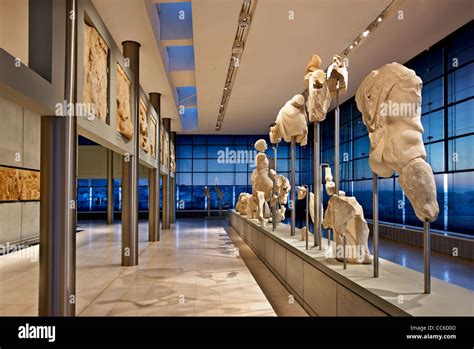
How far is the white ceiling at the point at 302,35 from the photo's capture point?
820 cm

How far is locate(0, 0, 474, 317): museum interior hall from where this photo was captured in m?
3.53

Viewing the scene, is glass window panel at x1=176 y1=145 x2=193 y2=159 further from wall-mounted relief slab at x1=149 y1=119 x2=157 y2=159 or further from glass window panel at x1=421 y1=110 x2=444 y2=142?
glass window panel at x1=421 y1=110 x2=444 y2=142

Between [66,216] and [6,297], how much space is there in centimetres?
278

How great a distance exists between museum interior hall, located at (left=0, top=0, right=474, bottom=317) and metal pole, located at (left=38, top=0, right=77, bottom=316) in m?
0.02

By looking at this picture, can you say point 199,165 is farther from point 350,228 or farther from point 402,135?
point 402,135

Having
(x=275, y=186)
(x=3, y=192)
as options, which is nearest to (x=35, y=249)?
(x=3, y=192)

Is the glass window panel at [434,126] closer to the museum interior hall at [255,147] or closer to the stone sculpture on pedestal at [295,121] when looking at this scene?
the museum interior hall at [255,147]

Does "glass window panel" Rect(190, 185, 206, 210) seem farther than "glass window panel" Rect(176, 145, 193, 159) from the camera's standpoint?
Yes

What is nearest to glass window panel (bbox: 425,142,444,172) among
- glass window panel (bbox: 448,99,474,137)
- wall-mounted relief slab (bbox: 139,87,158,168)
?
glass window panel (bbox: 448,99,474,137)

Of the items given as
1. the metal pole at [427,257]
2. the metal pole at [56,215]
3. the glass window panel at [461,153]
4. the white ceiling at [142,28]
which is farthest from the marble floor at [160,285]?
the glass window panel at [461,153]

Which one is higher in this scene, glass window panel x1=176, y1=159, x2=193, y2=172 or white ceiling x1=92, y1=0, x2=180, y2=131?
white ceiling x1=92, y1=0, x2=180, y2=131

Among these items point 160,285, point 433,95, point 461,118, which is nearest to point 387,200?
point 433,95
